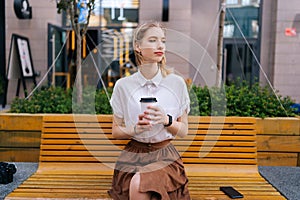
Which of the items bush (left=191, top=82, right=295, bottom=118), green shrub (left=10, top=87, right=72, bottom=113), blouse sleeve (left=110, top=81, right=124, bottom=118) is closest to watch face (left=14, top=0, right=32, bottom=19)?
green shrub (left=10, top=87, right=72, bottom=113)

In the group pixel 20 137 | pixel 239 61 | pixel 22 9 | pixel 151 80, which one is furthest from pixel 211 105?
pixel 22 9

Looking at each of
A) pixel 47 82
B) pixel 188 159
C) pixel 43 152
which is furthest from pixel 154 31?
pixel 47 82

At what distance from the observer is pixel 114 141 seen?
2695 millimetres

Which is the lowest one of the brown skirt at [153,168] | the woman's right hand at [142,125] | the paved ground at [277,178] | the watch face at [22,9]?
the paved ground at [277,178]

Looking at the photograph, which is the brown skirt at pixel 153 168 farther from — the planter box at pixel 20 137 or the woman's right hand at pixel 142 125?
the planter box at pixel 20 137

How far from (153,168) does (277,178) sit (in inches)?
64.0

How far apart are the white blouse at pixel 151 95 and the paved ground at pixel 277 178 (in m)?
1.20

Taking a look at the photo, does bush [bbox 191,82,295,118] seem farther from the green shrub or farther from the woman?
the woman

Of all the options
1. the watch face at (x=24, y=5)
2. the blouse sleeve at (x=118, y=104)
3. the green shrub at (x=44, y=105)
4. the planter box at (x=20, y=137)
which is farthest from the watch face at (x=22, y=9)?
the blouse sleeve at (x=118, y=104)

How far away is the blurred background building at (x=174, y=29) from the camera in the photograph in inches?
286

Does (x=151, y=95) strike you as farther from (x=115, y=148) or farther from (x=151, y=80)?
(x=115, y=148)

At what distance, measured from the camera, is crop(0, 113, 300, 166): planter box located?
10.1ft

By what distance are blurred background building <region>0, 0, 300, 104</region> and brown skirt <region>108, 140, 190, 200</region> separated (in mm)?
5072

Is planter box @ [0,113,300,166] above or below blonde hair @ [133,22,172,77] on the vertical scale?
below
